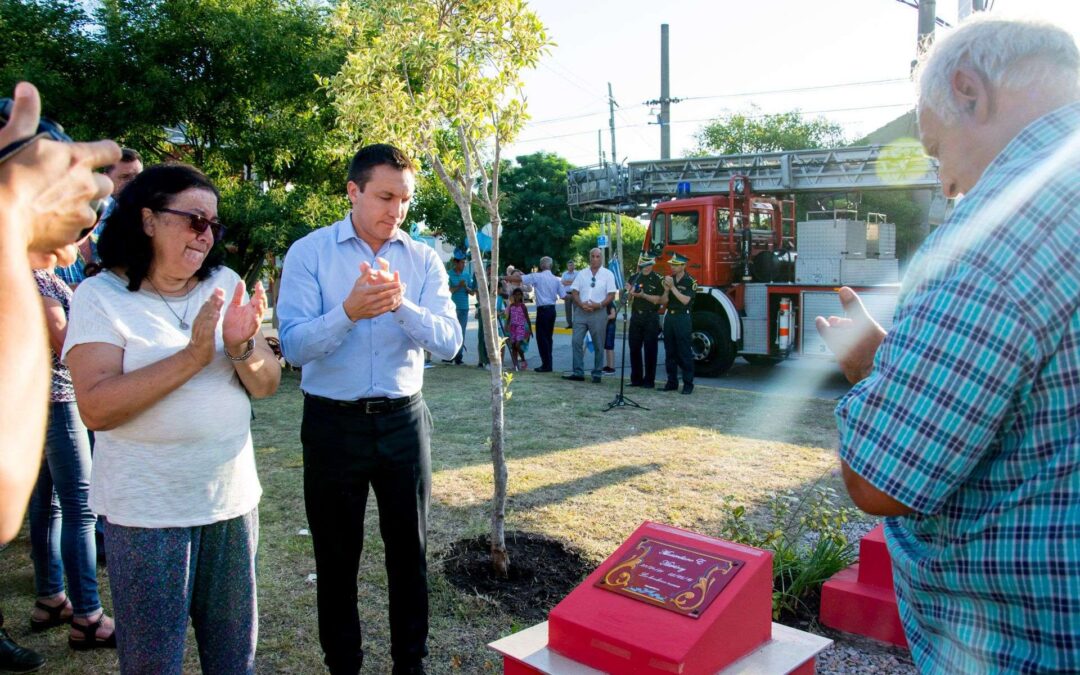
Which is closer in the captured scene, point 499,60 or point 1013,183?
point 1013,183

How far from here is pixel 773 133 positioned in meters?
34.3

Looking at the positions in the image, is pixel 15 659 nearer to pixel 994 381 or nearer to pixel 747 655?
pixel 747 655

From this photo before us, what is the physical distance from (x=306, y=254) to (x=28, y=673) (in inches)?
83.0

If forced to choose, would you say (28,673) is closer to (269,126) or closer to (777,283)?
(269,126)

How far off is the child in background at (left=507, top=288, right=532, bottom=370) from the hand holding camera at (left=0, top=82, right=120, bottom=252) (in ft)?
36.5

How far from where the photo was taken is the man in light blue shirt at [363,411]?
2838 mm

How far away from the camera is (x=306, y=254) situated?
2.92 meters

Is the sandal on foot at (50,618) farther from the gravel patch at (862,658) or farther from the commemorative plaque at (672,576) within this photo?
the gravel patch at (862,658)

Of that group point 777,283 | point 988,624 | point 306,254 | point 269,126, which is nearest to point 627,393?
point 777,283

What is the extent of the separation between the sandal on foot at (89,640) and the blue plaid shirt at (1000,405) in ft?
11.0

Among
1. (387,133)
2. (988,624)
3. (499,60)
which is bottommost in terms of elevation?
(988,624)

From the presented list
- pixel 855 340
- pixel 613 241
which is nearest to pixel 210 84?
pixel 855 340

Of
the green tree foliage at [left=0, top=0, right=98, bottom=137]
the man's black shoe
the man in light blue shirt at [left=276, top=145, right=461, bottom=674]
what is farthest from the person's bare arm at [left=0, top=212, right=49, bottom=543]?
the green tree foliage at [left=0, top=0, right=98, bottom=137]

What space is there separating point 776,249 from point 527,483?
8.23m
